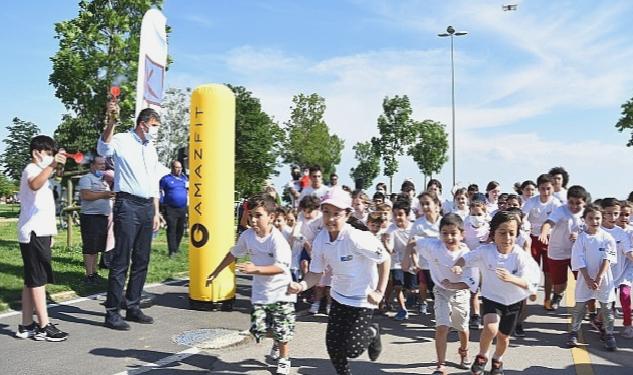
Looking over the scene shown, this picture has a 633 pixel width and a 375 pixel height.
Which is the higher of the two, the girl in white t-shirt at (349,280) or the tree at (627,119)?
the tree at (627,119)

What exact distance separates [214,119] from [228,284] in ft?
6.84

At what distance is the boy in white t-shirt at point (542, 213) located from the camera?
797cm

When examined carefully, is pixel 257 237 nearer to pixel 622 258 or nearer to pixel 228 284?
pixel 228 284

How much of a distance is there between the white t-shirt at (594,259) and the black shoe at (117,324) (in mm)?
4972

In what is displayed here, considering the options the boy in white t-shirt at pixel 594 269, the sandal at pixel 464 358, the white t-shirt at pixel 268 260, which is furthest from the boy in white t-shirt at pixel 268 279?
the boy in white t-shirt at pixel 594 269

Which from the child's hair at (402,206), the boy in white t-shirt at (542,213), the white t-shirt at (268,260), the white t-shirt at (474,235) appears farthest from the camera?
the boy in white t-shirt at (542,213)

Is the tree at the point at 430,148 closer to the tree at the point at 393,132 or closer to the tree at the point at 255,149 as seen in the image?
the tree at the point at 393,132

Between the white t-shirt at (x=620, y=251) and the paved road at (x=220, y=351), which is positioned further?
the white t-shirt at (x=620, y=251)

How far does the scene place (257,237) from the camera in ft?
17.3

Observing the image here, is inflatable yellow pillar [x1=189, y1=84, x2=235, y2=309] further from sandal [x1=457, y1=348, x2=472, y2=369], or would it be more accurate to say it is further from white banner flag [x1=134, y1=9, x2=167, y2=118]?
sandal [x1=457, y1=348, x2=472, y2=369]

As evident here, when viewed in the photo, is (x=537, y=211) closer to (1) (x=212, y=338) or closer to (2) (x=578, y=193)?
(2) (x=578, y=193)

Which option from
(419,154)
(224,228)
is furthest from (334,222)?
(419,154)

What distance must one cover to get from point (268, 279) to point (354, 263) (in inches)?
38.0

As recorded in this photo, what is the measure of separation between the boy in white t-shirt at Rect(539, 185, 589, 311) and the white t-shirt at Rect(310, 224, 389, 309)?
3.90 m
